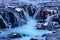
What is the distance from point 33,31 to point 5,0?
4125 mm

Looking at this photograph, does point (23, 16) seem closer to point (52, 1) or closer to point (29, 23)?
point (29, 23)

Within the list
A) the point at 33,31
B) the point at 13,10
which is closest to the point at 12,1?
the point at 13,10

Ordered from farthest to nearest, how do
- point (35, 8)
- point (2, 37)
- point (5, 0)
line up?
point (5, 0)
point (35, 8)
point (2, 37)

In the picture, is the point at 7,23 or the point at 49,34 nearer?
the point at 49,34

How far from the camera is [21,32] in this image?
677cm

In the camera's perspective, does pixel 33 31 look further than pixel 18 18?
No

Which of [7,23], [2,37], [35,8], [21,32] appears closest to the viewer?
[2,37]

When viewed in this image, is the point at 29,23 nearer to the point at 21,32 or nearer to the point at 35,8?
the point at 21,32

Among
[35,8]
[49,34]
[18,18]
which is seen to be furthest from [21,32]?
[35,8]

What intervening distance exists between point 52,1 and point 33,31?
4199 millimetres

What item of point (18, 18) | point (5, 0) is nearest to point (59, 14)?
point (18, 18)

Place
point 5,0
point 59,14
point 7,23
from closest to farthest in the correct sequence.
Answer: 1. point 7,23
2. point 59,14
3. point 5,0

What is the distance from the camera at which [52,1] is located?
10.8 metres

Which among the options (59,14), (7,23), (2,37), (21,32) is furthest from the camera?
(59,14)
